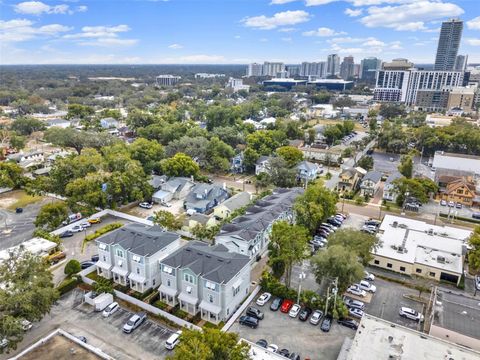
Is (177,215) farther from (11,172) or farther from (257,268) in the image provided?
(11,172)

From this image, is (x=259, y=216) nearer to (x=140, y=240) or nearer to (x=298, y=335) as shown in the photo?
(x=140, y=240)

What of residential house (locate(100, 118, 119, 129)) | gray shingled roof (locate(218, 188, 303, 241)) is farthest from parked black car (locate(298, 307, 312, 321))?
residential house (locate(100, 118, 119, 129))

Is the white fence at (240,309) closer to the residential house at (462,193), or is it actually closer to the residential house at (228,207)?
the residential house at (228,207)

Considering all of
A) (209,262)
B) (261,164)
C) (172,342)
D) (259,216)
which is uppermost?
(259,216)

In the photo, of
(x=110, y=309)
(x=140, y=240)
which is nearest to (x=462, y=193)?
(x=140, y=240)

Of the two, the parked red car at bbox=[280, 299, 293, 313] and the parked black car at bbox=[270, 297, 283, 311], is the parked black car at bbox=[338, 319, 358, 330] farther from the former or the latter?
the parked black car at bbox=[270, 297, 283, 311]

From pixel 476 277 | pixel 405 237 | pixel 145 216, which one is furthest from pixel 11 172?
pixel 476 277
